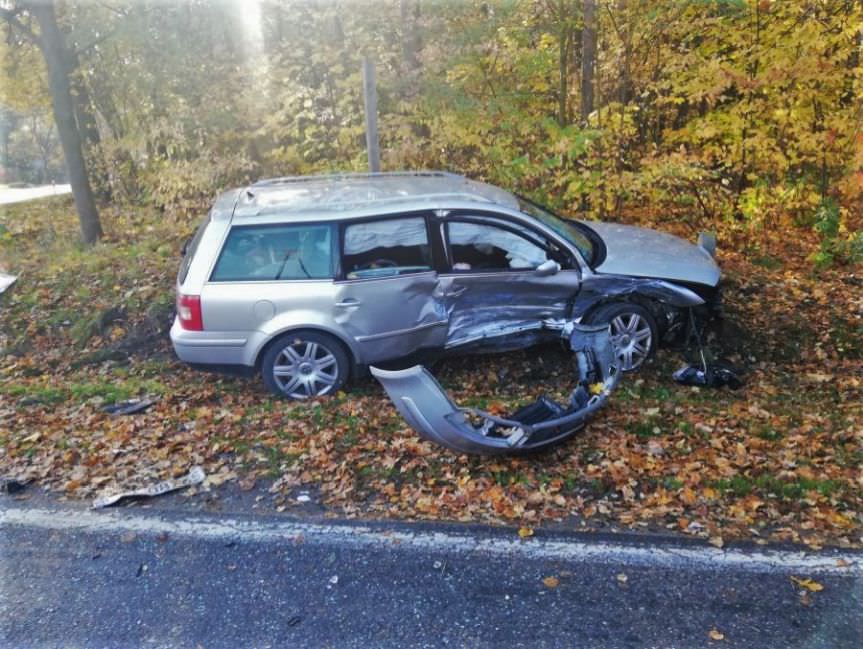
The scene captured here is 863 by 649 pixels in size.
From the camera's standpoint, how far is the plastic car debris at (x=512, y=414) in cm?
420

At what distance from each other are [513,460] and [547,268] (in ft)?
6.16

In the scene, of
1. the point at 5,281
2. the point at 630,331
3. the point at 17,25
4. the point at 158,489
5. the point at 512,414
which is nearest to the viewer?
the point at 158,489

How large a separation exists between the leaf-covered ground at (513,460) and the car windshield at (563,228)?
1015 millimetres

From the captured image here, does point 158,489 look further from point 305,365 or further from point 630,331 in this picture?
point 630,331

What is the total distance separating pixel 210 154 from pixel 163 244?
5.23ft

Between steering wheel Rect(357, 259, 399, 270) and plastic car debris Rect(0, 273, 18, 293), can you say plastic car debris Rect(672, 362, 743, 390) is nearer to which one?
steering wheel Rect(357, 259, 399, 270)

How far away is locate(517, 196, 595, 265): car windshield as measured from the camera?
6.09 meters

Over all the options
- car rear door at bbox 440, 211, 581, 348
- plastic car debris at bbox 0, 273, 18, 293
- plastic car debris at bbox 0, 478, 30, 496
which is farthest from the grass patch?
plastic car debris at bbox 0, 273, 18, 293

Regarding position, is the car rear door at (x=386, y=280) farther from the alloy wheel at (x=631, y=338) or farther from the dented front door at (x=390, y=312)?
the alloy wheel at (x=631, y=338)

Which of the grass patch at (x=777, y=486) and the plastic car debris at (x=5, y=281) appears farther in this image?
the plastic car debris at (x=5, y=281)

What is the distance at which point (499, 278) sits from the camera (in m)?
5.82

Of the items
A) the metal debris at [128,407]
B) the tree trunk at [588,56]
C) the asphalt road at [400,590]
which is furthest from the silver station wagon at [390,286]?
the tree trunk at [588,56]

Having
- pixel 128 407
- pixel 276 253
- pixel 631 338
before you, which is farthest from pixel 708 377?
pixel 128 407

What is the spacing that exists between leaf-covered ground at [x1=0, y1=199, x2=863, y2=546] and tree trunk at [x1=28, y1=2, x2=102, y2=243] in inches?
132
